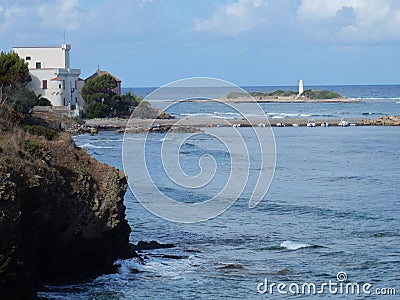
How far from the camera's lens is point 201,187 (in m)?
38.1

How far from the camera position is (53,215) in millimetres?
18609

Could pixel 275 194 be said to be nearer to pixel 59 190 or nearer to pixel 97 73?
pixel 59 190

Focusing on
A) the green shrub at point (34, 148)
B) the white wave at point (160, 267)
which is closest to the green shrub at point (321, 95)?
the white wave at point (160, 267)

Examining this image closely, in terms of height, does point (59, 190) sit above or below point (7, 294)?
above

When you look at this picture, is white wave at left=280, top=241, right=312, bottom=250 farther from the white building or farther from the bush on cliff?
the bush on cliff

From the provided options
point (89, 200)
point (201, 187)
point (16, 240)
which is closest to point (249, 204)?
point (201, 187)

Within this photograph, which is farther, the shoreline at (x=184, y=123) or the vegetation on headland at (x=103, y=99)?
the vegetation on headland at (x=103, y=99)

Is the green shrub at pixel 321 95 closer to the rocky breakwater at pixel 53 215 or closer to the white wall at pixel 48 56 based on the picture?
the white wall at pixel 48 56

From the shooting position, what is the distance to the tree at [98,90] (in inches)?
3553

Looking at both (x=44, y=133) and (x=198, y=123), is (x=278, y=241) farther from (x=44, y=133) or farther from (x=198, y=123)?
(x=198, y=123)

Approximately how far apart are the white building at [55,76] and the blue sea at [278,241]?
41219 millimetres

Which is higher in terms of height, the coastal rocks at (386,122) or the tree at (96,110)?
the tree at (96,110)

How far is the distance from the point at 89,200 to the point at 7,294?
190 inches

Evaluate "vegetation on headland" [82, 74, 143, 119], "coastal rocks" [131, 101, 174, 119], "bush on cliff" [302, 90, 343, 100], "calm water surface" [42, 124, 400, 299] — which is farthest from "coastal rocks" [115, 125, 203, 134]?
"bush on cliff" [302, 90, 343, 100]
